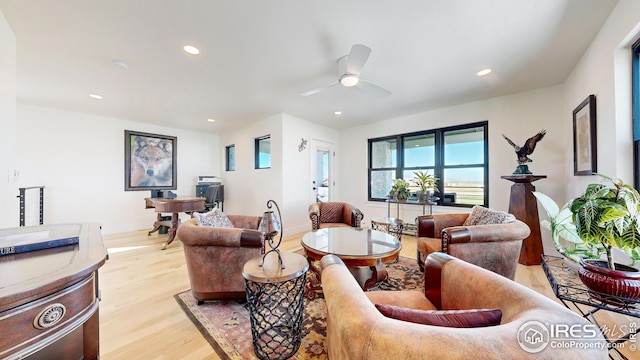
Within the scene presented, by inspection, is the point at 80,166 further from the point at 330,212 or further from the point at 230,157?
the point at 330,212

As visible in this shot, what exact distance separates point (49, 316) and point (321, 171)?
498cm

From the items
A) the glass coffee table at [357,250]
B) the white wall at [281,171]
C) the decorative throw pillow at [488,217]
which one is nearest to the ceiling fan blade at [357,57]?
the glass coffee table at [357,250]

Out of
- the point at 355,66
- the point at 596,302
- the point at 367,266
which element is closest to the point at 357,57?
the point at 355,66

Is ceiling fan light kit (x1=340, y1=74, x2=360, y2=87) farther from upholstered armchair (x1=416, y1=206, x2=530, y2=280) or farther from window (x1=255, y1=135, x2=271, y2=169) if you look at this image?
window (x1=255, y1=135, x2=271, y2=169)

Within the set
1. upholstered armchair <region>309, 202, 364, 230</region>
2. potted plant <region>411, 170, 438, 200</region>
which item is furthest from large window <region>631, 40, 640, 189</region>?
upholstered armchair <region>309, 202, 364, 230</region>

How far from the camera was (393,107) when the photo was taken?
4238 mm

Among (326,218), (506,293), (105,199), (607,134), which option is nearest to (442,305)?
(506,293)

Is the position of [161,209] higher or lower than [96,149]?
lower

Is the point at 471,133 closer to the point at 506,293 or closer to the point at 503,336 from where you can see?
the point at 506,293

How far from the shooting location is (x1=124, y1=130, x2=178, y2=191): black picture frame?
5.11 metres

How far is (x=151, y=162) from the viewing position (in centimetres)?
542

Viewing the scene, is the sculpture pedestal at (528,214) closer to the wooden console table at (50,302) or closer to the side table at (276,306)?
the side table at (276,306)

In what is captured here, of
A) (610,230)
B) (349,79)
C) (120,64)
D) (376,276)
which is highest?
(120,64)

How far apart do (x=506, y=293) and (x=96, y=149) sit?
6.60 m
